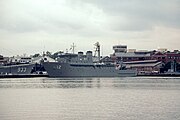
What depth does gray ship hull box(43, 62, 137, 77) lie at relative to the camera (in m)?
141

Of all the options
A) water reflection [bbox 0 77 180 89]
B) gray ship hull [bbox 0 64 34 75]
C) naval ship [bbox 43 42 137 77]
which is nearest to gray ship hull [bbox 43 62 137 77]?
naval ship [bbox 43 42 137 77]

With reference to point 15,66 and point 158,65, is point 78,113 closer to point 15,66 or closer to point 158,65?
point 15,66

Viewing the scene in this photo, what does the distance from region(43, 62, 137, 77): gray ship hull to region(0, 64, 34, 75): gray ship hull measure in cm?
2992

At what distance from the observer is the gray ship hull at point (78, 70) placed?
14062 cm

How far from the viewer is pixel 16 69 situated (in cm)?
17462

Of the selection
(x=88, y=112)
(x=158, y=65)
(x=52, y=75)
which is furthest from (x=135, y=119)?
(x=158, y=65)

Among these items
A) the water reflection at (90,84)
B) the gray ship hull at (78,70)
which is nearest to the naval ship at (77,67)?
the gray ship hull at (78,70)

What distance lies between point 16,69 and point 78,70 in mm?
39099

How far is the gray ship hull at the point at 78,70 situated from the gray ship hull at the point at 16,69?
98.1 feet

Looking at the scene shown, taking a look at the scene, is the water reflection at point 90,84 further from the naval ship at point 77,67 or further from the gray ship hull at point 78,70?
the naval ship at point 77,67

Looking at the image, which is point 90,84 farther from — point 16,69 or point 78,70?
point 16,69

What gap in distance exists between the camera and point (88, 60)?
151 m

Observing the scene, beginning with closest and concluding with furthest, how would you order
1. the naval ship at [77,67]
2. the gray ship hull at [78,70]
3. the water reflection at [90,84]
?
the water reflection at [90,84]
the gray ship hull at [78,70]
the naval ship at [77,67]

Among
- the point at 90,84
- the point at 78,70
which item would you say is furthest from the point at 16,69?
the point at 90,84
